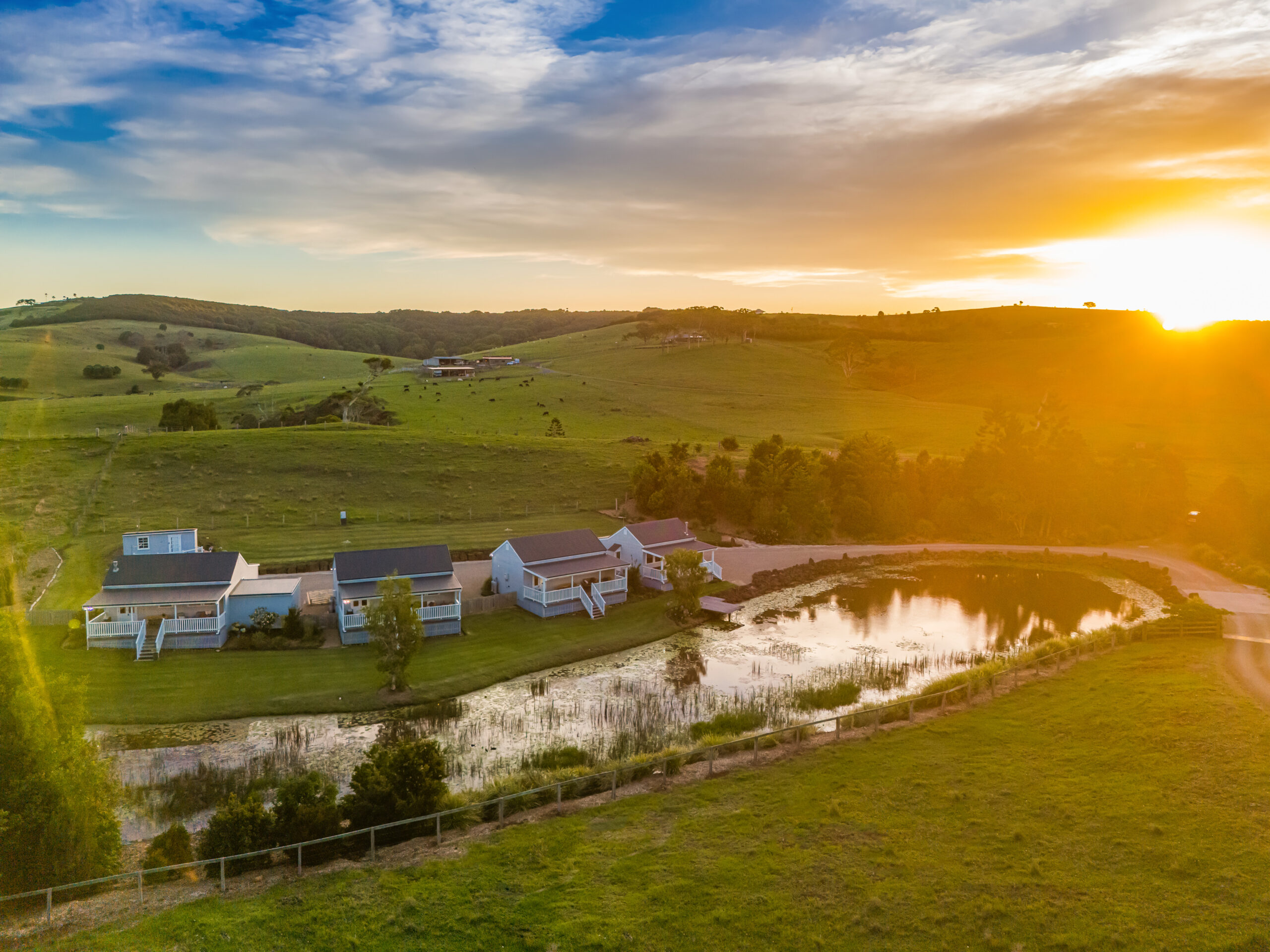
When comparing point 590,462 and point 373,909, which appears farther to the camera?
point 590,462

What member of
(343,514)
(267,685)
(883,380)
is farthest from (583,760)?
(883,380)

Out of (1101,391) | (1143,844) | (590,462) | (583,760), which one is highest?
(1101,391)

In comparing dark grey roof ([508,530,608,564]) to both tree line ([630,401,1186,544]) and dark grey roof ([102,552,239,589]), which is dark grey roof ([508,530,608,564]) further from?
tree line ([630,401,1186,544])

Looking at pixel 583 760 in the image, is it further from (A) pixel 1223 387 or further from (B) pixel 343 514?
(A) pixel 1223 387

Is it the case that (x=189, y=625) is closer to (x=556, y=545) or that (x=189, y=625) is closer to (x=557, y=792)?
(x=556, y=545)

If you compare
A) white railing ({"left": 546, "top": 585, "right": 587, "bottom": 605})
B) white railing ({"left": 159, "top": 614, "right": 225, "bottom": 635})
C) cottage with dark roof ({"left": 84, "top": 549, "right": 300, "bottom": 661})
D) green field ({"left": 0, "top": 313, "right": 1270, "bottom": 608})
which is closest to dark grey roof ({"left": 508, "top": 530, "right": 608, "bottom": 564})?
white railing ({"left": 546, "top": 585, "right": 587, "bottom": 605})

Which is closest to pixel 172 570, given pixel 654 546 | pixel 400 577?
pixel 400 577
